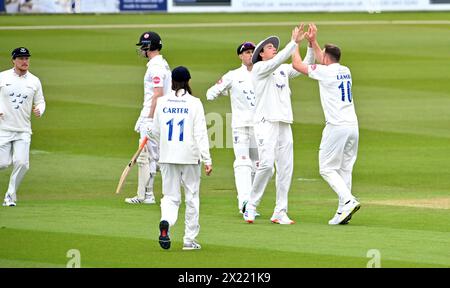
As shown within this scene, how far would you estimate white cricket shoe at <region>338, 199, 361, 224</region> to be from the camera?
1517cm

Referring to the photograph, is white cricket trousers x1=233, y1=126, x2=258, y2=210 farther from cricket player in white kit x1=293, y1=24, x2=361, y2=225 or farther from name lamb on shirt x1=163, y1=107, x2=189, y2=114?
name lamb on shirt x1=163, y1=107, x2=189, y2=114

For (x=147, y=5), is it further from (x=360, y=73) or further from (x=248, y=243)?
(x=248, y=243)

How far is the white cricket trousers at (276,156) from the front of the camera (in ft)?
50.8

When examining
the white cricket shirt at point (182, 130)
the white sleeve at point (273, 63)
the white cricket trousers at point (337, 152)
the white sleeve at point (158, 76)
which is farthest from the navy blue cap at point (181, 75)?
the white sleeve at point (158, 76)

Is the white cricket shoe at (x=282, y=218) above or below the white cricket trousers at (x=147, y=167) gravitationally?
below

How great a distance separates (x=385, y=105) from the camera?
28938mm

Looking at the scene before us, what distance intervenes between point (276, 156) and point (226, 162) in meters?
6.89

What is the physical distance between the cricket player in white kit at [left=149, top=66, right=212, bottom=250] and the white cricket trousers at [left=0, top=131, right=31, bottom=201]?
442 centimetres

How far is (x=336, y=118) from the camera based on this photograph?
15430 mm

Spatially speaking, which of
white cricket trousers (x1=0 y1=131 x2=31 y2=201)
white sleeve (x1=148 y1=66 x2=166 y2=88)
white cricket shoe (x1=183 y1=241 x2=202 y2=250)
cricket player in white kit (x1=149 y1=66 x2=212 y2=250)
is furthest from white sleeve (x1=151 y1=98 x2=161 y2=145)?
white cricket trousers (x1=0 y1=131 x2=31 y2=201)

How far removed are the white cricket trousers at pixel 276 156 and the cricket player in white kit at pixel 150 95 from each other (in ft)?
6.31

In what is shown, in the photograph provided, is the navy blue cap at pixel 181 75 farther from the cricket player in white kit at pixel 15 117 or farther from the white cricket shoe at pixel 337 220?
the cricket player in white kit at pixel 15 117
